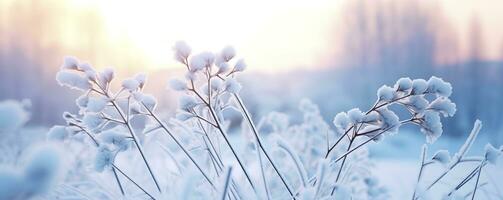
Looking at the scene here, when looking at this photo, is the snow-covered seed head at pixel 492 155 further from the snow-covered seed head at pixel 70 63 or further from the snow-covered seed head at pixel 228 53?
the snow-covered seed head at pixel 70 63

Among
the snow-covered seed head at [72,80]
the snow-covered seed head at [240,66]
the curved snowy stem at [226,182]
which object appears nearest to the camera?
the curved snowy stem at [226,182]

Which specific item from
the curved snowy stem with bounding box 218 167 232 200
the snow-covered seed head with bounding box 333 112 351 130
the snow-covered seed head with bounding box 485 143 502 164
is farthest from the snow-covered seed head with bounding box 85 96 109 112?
the snow-covered seed head with bounding box 485 143 502 164

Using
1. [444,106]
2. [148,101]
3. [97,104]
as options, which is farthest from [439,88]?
[97,104]

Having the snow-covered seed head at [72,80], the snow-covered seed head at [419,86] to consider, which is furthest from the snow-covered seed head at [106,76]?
the snow-covered seed head at [419,86]

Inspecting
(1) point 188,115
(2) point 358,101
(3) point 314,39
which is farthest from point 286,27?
(1) point 188,115

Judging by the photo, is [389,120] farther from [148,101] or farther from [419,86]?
[148,101]

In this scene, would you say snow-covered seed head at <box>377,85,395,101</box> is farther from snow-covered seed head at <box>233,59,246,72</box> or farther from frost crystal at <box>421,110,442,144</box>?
snow-covered seed head at <box>233,59,246,72</box>
